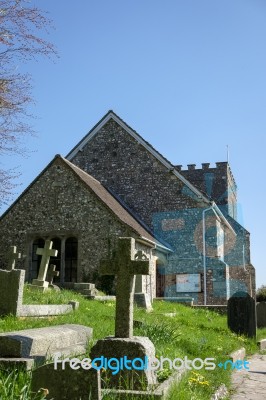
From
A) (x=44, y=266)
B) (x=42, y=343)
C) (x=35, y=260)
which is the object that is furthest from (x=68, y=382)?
(x=35, y=260)

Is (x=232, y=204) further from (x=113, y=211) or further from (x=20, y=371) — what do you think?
(x=20, y=371)

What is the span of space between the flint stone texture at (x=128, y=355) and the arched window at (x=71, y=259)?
14448mm

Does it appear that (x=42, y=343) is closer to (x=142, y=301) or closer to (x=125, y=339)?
(x=125, y=339)

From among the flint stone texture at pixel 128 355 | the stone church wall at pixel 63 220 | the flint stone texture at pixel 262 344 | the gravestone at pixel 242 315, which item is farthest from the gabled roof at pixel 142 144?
the flint stone texture at pixel 128 355

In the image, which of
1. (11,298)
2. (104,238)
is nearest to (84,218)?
(104,238)

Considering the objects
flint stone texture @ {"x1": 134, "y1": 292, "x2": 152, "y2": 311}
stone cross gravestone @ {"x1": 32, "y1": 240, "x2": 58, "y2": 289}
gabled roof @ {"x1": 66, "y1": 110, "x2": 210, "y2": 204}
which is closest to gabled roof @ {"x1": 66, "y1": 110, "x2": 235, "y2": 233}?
gabled roof @ {"x1": 66, "y1": 110, "x2": 210, "y2": 204}

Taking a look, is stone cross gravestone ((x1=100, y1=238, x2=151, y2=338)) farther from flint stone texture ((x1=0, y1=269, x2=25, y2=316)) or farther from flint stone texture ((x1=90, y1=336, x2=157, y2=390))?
flint stone texture ((x1=0, y1=269, x2=25, y2=316))

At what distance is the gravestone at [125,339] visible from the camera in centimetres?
509

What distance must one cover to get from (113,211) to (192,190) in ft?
20.0

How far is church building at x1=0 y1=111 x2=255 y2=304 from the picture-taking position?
1955cm

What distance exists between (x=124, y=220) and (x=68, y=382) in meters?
15.5

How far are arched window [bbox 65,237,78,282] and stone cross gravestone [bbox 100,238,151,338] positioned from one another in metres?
14.1

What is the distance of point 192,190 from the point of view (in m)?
23.8

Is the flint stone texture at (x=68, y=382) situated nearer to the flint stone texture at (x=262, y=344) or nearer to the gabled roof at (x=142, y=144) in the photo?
the flint stone texture at (x=262, y=344)
